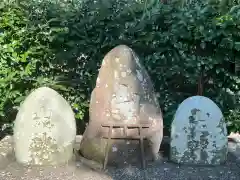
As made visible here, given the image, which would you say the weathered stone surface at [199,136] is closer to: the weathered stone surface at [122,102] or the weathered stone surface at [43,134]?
the weathered stone surface at [122,102]

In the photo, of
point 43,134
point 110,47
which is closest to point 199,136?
point 43,134

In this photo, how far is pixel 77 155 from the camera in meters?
3.61

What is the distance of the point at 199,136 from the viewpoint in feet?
11.2

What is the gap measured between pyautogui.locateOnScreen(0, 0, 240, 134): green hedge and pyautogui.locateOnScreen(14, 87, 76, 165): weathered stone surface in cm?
120

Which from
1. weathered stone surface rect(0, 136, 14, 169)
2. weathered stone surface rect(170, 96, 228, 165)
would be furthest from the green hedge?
weathered stone surface rect(170, 96, 228, 165)

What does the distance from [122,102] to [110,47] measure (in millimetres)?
1177

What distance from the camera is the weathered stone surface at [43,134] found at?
3406 millimetres

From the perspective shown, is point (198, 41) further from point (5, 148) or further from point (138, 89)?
point (5, 148)

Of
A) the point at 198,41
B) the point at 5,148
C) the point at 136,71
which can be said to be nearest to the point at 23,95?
the point at 5,148

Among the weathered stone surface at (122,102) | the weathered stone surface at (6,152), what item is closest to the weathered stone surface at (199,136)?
the weathered stone surface at (122,102)

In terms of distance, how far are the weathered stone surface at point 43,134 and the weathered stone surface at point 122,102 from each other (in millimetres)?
209

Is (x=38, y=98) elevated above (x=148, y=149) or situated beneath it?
elevated above

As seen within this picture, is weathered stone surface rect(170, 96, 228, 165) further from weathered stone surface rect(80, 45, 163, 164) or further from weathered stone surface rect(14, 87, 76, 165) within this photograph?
weathered stone surface rect(14, 87, 76, 165)

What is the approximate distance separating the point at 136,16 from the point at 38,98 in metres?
1.64
